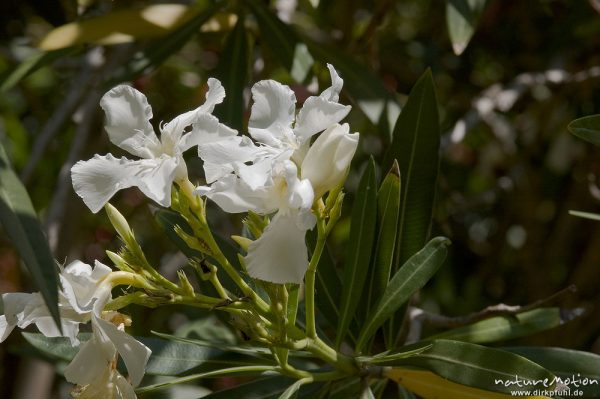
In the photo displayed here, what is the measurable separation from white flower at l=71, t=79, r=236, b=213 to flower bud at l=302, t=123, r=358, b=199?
0.34 feet

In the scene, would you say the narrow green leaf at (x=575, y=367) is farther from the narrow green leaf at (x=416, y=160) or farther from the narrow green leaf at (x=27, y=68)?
the narrow green leaf at (x=27, y=68)

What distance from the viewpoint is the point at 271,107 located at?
0.95 m

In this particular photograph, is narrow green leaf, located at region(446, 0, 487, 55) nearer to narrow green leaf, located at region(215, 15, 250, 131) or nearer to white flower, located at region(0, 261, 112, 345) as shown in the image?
narrow green leaf, located at region(215, 15, 250, 131)

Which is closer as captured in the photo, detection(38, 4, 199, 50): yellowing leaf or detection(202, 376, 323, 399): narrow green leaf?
detection(202, 376, 323, 399): narrow green leaf

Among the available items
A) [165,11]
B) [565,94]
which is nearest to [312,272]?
[165,11]

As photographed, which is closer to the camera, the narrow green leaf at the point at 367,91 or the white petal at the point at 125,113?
the white petal at the point at 125,113

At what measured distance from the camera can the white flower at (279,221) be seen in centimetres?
80

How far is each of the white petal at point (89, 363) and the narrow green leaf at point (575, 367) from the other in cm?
52

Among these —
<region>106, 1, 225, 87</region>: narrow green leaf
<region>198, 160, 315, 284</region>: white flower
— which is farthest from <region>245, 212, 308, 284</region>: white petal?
<region>106, 1, 225, 87</region>: narrow green leaf

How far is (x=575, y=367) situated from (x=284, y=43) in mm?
718

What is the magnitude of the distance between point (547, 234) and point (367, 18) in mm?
674

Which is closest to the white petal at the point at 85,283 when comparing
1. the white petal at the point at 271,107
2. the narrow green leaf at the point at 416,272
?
the white petal at the point at 271,107

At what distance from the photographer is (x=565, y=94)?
80.0 inches

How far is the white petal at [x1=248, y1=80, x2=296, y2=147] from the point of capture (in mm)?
944
